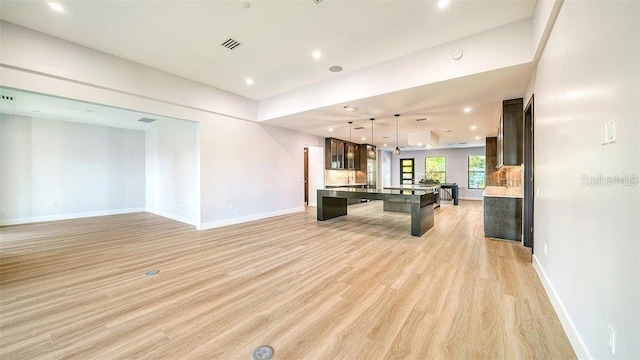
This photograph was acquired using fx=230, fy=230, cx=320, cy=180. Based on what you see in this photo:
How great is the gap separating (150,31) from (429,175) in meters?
13.1

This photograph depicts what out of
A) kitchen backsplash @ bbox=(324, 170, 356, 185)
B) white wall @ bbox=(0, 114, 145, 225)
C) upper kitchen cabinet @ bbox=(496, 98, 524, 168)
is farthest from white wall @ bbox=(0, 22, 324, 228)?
upper kitchen cabinet @ bbox=(496, 98, 524, 168)

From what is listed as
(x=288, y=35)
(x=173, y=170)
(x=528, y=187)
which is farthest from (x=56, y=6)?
(x=528, y=187)

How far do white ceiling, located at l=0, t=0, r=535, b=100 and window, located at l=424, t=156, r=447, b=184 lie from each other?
1042 centimetres

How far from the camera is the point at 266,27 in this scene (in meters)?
3.22

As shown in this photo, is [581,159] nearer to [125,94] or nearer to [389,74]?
[389,74]

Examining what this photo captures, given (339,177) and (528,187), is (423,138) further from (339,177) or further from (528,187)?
(528,187)

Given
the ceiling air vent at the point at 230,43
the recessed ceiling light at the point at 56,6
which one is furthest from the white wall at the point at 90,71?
the ceiling air vent at the point at 230,43

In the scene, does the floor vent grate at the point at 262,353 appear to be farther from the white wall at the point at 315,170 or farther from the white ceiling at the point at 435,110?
the white wall at the point at 315,170

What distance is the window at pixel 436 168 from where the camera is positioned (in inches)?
506

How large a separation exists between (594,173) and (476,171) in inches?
490

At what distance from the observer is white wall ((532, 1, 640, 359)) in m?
1.04

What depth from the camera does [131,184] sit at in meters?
8.25

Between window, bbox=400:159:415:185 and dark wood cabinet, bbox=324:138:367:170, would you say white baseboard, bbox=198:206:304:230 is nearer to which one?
dark wood cabinet, bbox=324:138:367:170

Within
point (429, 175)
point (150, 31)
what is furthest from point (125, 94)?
point (429, 175)
